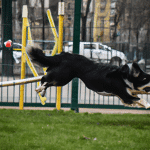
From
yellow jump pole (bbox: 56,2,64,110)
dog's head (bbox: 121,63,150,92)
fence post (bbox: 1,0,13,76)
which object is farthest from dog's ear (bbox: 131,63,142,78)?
fence post (bbox: 1,0,13,76)

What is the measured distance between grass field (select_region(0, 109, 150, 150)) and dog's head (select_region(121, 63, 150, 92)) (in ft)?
2.47

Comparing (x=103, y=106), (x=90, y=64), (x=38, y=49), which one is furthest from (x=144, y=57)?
(x=38, y=49)

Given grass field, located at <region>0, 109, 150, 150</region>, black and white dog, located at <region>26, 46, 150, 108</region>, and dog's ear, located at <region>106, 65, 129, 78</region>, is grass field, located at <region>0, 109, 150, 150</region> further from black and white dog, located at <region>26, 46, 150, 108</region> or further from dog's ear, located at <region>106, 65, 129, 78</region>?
dog's ear, located at <region>106, 65, 129, 78</region>

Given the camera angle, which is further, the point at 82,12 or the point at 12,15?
the point at 12,15

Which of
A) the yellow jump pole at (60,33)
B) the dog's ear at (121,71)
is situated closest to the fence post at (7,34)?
the yellow jump pole at (60,33)

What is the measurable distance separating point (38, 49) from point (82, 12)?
10.1ft

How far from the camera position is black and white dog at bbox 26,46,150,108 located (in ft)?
13.7

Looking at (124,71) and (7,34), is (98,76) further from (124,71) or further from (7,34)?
(7,34)

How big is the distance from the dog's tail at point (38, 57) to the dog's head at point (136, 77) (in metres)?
0.97

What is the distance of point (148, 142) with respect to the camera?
4230mm

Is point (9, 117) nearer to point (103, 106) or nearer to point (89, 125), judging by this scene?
point (89, 125)

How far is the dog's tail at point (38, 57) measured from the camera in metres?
4.18

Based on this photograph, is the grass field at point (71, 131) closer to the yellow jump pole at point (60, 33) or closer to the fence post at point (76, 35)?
the yellow jump pole at point (60, 33)

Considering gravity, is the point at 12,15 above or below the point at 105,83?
above
